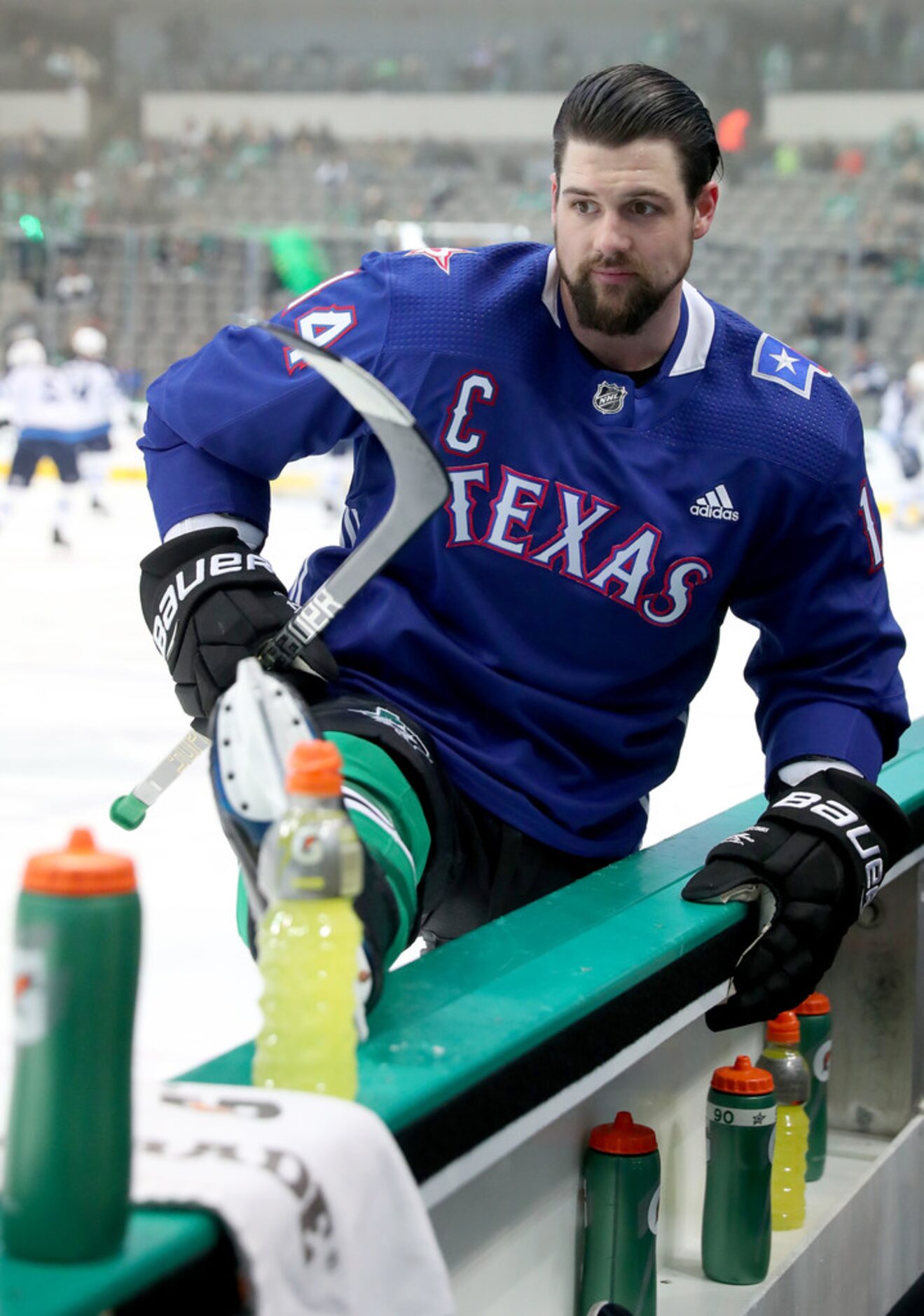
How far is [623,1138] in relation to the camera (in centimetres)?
154

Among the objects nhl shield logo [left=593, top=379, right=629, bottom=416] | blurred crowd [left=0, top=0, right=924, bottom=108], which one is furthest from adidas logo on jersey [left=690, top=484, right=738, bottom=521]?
blurred crowd [left=0, top=0, right=924, bottom=108]

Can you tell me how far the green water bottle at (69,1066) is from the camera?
79 cm

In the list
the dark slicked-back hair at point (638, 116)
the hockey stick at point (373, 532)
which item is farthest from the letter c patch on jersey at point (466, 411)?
the hockey stick at point (373, 532)

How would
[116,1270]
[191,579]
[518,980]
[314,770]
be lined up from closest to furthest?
1. [116,1270]
2. [314,770]
3. [518,980]
4. [191,579]

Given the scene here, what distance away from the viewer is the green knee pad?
4.76 ft

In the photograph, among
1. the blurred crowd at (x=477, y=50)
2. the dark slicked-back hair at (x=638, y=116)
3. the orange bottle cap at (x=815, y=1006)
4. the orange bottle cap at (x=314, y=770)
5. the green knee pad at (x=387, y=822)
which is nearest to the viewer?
the orange bottle cap at (x=314, y=770)

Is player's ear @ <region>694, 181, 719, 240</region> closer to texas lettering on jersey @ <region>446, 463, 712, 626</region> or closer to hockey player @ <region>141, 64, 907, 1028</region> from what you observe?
hockey player @ <region>141, 64, 907, 1028</region>

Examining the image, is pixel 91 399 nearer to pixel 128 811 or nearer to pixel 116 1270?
pixel 128 811

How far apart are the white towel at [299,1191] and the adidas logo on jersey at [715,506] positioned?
99cm

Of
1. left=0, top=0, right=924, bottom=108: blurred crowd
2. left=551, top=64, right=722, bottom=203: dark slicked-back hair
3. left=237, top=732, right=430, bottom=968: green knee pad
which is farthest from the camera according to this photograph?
left=0, top=0, right=924, bottom=108: blurred crowd

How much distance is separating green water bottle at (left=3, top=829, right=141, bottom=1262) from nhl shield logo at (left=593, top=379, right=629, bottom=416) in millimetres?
1132

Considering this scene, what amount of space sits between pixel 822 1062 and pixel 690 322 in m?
0.87

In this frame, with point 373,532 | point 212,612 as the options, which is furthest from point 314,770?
point 212,612

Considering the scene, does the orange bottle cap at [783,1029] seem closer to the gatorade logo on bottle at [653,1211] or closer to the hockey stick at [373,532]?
the gatorade logo on bottle at [653,1211]
